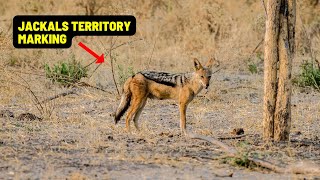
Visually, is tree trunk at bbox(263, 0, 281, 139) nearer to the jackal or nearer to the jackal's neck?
the jackal

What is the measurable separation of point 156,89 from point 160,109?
2171 millimetres

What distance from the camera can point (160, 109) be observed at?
12250mm

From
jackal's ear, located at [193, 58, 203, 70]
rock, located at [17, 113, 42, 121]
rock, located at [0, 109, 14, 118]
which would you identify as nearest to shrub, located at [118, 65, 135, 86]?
rock, located at [0, 109, 14, 118]

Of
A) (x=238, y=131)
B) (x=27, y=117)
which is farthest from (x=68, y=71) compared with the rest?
(x=238, y=131)

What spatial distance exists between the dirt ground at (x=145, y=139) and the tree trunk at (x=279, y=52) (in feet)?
1.71

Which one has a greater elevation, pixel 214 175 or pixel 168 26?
pixel 168 26

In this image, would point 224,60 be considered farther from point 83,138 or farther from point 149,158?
point 149,158

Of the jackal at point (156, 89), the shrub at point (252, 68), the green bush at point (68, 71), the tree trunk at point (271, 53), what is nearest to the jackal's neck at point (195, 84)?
the jackal at point (156, 89)

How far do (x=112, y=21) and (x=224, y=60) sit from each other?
12.2 ft

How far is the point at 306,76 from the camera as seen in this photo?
14188mm

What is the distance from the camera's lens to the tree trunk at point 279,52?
8859mm

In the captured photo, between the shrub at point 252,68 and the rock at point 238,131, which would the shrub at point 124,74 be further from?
the rock at point 238,131

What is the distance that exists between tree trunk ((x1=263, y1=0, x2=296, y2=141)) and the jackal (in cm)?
145

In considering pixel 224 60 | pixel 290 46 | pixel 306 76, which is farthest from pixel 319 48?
pixel 290 46
